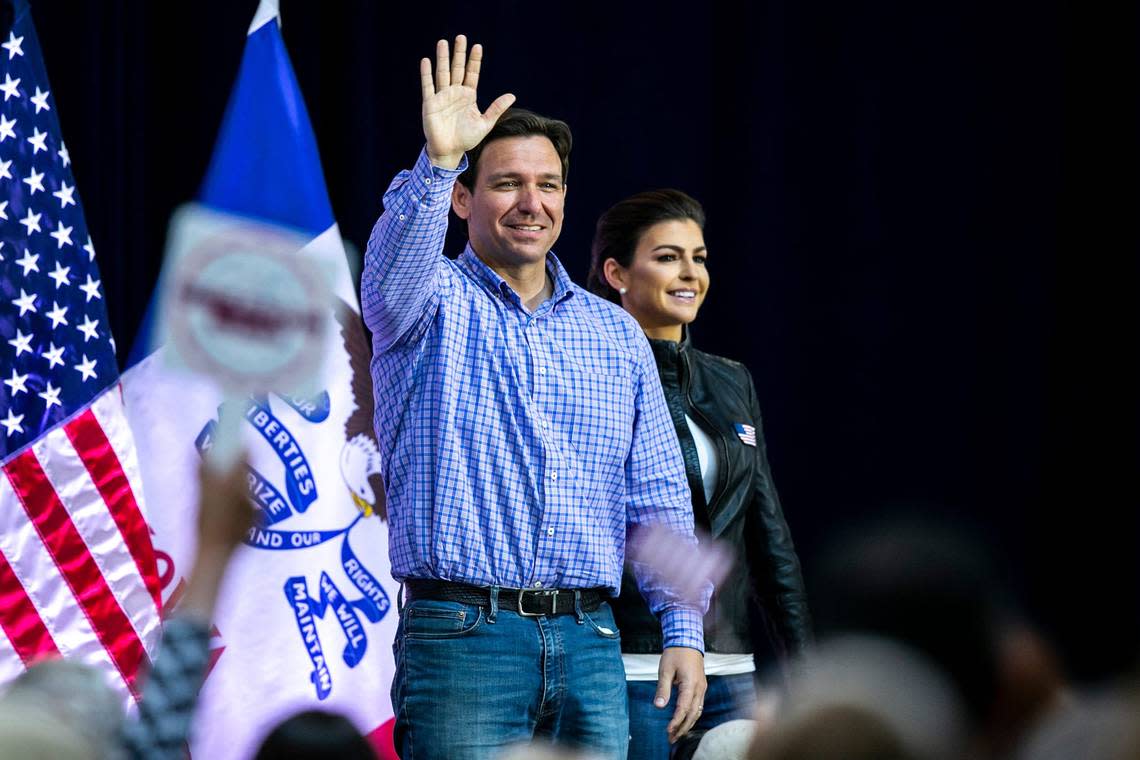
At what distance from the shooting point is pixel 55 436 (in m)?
3.28

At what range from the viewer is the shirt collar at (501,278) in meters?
2.38

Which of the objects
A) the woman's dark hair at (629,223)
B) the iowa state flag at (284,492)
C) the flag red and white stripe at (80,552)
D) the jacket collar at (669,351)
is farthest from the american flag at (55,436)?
the jacket collar at (669,351)

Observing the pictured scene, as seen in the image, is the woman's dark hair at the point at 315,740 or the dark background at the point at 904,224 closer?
the woman's dark hair at the point at 315,740

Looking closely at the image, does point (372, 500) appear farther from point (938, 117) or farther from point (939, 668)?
point (939, 668)

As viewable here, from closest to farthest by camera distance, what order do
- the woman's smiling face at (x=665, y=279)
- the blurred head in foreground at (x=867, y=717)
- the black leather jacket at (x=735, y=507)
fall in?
the blurred head in foreground at (x=867, y=717)
the black leather jacket at (x=735, y=507)
the woman's smiling face at (x=665, y=279)

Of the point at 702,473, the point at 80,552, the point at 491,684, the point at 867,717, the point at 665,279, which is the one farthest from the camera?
the point at 80,552

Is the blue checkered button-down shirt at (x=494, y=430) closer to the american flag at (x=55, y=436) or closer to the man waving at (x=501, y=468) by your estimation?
the man waving at (x=501, y=468)

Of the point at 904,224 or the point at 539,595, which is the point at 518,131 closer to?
the point at 539,595

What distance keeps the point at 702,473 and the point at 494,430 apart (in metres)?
0.73

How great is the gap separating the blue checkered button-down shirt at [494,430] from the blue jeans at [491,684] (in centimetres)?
7

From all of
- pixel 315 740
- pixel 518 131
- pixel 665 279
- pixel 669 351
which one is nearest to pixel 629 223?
pixel 665 279

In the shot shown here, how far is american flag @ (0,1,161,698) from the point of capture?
321cm

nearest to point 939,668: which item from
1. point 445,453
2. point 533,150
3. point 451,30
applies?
point 445,453

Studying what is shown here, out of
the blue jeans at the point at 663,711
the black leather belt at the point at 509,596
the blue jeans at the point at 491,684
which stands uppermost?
the black leather belt at the point at 509,596
